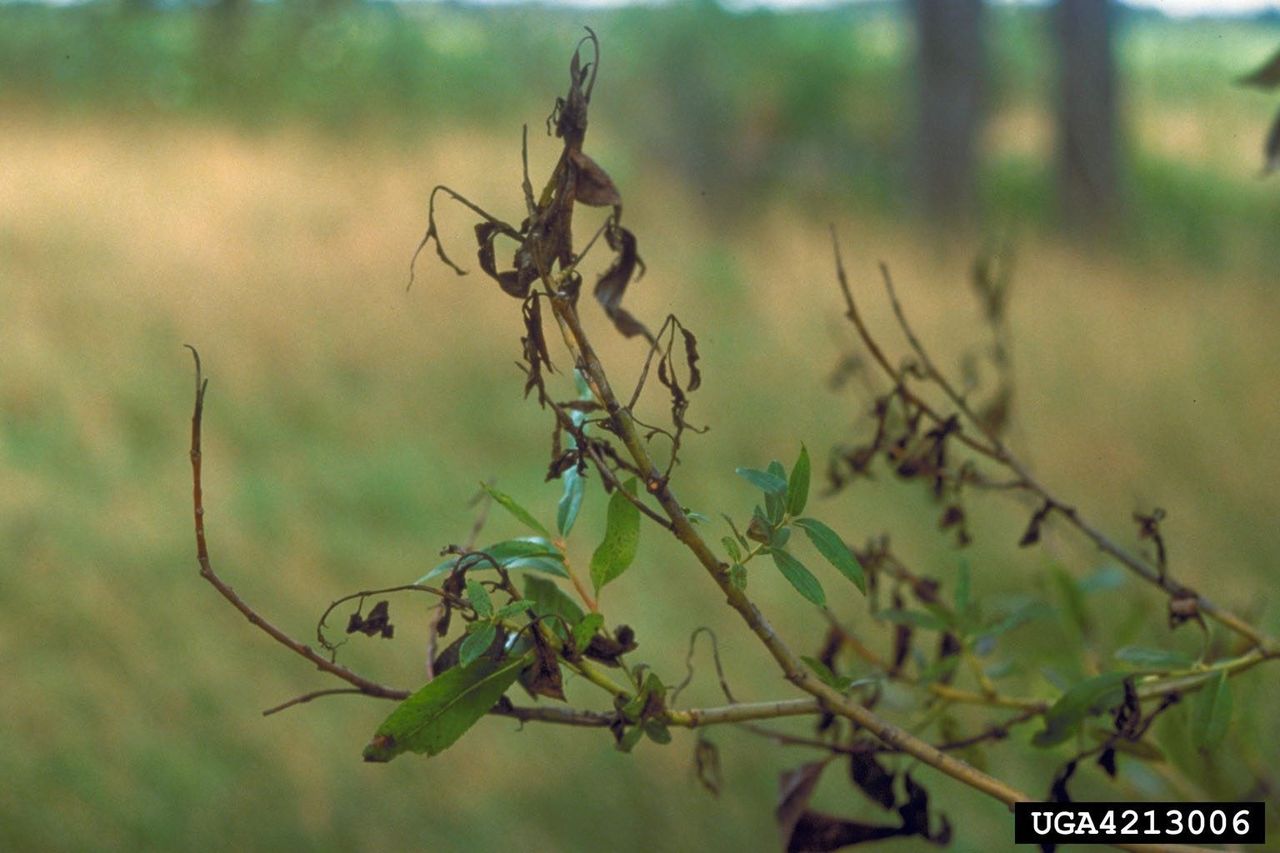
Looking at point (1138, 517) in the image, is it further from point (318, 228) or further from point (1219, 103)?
point (1219, 103)

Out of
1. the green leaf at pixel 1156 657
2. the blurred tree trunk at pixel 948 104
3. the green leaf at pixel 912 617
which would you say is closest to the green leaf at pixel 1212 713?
the green leaf at pixel 1156 657

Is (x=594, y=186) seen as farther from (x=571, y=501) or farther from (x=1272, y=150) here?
(x=1272, y=150)

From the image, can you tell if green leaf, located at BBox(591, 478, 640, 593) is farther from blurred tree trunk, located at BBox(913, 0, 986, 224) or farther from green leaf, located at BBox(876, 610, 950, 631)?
blurred tree trunk, located at BBox(913, 0, 986, 224)

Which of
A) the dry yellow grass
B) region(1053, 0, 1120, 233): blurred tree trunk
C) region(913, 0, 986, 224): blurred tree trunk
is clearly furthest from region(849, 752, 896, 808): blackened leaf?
region(1053, 0, 1120, 233): blurred tree trunk

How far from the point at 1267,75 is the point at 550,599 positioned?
0.39 metres

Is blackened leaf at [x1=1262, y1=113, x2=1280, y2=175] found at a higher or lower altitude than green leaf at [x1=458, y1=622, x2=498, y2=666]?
higher

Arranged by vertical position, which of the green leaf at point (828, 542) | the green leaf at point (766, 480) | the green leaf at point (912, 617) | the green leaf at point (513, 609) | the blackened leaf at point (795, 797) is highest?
the green leaf at point (766, 480)

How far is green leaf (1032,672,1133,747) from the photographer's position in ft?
1.55

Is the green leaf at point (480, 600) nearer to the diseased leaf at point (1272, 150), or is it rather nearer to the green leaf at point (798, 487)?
the green leaf at point (798, 487)

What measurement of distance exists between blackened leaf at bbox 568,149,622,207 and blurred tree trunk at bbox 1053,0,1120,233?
12.1 feet

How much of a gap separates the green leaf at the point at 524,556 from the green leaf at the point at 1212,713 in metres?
0.23

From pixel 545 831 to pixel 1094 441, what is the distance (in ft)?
3.55

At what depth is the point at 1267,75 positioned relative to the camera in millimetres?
594

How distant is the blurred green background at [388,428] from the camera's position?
1.05m
